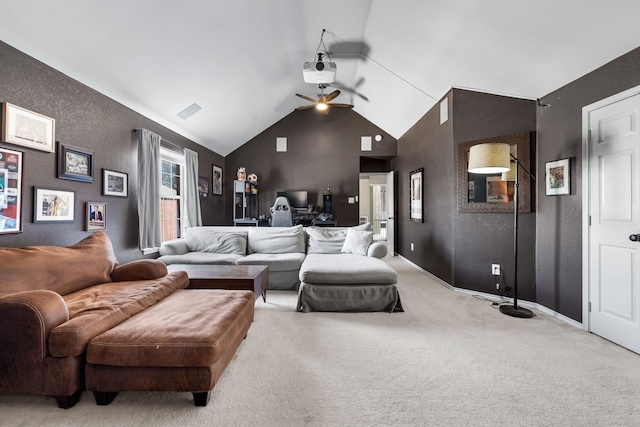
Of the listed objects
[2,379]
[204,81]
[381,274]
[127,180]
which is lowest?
[2,379]

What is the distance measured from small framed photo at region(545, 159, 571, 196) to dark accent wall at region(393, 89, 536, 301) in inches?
15.2

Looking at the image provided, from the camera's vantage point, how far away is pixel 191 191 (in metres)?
5.12

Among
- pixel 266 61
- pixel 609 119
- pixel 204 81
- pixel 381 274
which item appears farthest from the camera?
pixel 266 61

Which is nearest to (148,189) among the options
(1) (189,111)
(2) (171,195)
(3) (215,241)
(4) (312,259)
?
(2) (171,195)

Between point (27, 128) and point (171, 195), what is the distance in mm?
2536

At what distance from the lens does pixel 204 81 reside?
403 cm

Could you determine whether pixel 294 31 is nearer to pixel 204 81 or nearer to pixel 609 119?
pixel 204 81

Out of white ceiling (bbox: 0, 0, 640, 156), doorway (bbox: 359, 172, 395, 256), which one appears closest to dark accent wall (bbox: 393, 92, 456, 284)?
white ceiling (bbox: 0, 0, 640, 156)

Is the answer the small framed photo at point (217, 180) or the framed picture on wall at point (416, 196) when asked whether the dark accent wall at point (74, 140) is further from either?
the framed picture on wall at point (416, 196)

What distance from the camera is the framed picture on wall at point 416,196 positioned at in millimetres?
5270

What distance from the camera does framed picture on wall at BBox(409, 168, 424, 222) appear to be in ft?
17.3

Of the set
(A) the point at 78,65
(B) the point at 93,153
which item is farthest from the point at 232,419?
(A) the point at 78,65

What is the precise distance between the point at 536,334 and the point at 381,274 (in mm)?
1406

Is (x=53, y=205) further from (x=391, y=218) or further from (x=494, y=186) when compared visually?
(x=391, y=218)
